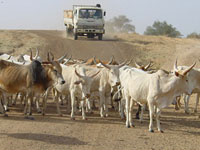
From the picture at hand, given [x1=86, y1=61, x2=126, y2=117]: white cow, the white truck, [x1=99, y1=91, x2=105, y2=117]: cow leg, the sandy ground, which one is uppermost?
the white truck

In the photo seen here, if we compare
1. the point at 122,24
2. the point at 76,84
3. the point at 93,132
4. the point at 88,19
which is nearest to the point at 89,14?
the point at 88,19

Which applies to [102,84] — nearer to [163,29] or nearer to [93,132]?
[93,132]

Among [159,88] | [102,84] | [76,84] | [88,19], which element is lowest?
[102,84]

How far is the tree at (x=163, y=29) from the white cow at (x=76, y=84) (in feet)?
125

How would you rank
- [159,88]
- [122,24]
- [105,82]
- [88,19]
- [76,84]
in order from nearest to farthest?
[159,88] < [76,84] < [105,82] < [88,19] < [122,24]

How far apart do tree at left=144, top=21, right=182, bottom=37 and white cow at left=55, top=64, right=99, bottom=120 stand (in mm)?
37960

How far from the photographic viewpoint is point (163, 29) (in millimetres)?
50875

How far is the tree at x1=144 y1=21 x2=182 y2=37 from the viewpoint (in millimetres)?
48631

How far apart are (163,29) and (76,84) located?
4182 centimetres

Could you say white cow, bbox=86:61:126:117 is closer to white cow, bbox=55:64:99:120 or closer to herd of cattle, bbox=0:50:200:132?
herd of cattle, bbox=0:50:200:132

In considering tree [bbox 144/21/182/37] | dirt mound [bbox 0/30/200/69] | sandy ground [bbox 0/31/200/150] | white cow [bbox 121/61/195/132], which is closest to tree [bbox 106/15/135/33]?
tree [bbox 144/21/182/37]

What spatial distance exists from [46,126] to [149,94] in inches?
107

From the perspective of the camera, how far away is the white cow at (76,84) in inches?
416

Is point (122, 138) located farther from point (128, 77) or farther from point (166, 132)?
point (128, 77)
